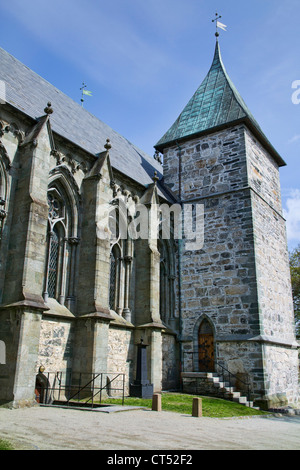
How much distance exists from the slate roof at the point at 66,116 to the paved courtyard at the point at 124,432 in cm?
906

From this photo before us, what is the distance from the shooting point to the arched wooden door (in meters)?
17.2

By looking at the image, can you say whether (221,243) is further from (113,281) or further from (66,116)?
(66,116)

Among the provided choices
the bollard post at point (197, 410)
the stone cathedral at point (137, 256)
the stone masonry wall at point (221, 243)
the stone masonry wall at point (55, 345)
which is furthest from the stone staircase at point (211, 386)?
the stone masonry wall at point (55, 345)

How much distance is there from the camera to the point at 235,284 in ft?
56.2

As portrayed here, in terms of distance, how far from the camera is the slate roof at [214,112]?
1986cm

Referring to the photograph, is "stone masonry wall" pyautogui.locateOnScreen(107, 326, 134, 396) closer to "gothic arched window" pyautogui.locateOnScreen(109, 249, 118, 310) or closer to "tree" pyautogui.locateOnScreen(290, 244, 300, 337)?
"gothic arched window" pyautogui.locateOnScreen(109, 249, 118, 310)

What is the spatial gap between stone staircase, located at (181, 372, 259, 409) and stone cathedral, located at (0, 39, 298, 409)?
0.05 metres

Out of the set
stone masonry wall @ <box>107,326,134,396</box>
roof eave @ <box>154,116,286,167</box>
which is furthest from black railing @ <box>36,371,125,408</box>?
roof eave @ <box>154,116,286,167</box>

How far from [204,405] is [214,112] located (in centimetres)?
1428

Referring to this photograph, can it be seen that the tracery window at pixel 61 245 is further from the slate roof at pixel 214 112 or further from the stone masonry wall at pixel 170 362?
the slate roof at pixel 214 112

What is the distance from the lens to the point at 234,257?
57.5 ft

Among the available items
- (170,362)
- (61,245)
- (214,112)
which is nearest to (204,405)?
(170,362)

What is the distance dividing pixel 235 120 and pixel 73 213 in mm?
9301
